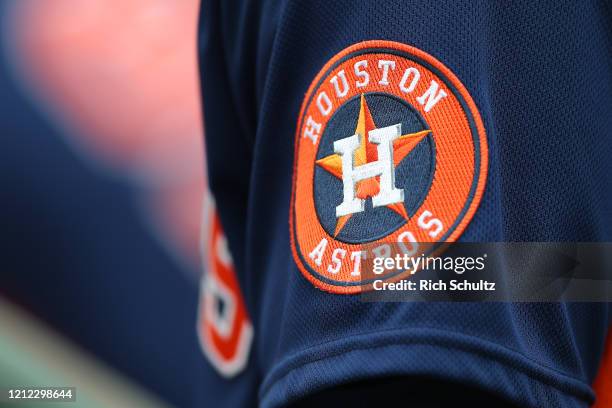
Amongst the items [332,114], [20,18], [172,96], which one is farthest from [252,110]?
[20,18]

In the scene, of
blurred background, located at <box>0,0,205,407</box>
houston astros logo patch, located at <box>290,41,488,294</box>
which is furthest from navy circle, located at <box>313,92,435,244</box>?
blurred background, located at <box>0,0,205,407</box>

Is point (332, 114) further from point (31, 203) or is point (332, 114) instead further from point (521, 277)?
point (31, 203)

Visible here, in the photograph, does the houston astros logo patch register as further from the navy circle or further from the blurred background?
the blurred background

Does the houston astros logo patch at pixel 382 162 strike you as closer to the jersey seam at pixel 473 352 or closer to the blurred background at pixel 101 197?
the jersey seam at pixel 473 352

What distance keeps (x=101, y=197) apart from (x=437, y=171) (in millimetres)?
993

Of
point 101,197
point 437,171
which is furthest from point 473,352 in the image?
point 101,197

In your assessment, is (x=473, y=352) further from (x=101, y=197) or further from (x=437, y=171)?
(x=101, y=197)

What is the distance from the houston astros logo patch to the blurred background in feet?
2.66

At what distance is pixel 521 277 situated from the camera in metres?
0.39

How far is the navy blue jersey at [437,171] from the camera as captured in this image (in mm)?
364

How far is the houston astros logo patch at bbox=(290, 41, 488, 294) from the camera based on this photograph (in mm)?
369

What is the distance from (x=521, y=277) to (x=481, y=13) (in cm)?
15

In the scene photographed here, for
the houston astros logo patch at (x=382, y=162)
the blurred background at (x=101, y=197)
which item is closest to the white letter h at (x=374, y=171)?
the houston astros logo patch at (x=382, y=162)

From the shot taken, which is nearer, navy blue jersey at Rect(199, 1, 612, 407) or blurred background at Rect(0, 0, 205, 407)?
navy blue jersey at Rect(199, 1, 612, 407)
